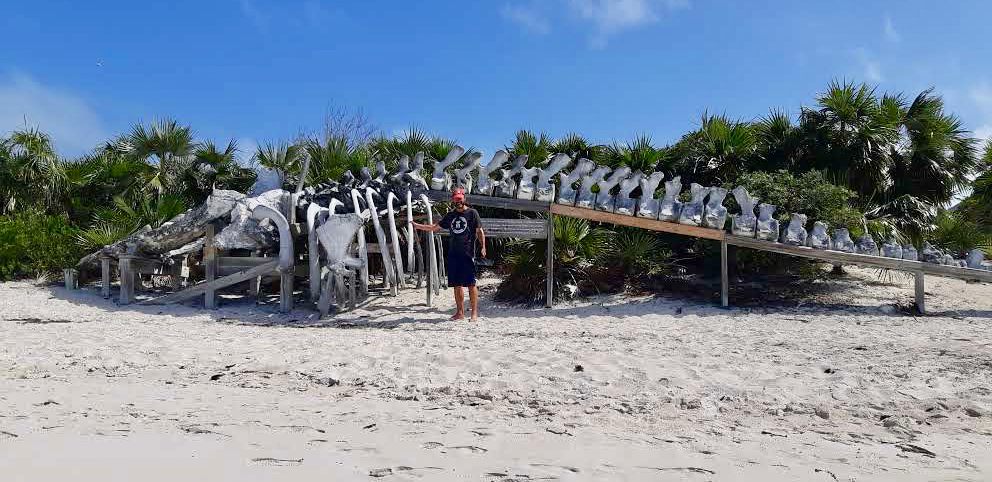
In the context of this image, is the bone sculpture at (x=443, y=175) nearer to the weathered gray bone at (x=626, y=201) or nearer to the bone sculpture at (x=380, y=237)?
the bone sculpture at (x=380, y=237)

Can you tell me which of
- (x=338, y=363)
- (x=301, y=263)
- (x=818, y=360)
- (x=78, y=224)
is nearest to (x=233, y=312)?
(x=301, y=263)

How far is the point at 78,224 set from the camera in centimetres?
1463

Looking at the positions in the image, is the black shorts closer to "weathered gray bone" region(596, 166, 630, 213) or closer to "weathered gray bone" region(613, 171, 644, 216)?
"weathered gray bone" region(596, 166, 630, 213)

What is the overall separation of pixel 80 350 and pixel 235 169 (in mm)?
8392

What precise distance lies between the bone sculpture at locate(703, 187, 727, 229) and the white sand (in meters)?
1.66

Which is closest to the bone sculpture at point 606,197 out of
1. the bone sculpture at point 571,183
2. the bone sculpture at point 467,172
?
the bone sculpture at point 571,183

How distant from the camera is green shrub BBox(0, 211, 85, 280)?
12930mm

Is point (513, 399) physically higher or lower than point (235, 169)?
lower

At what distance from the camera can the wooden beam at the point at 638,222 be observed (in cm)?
1034

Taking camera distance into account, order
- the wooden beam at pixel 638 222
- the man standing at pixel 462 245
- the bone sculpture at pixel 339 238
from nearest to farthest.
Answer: the bone sculpture at pixel 339 238 → the man standing at pixel 462 245 → the wooden beam at pixel 638 222

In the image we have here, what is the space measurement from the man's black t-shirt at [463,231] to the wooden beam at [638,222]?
1.73 m

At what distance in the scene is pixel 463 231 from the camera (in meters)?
9.23

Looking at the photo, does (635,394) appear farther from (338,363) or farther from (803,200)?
(803,200)


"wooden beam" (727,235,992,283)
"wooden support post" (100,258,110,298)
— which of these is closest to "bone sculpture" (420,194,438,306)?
"wooden beam" (727,235,992,283)
